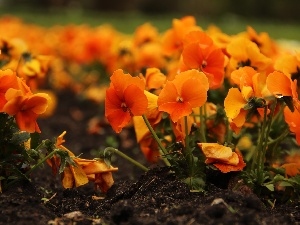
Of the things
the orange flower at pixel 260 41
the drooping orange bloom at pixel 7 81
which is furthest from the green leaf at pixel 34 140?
the orange flower at pixel 260 41

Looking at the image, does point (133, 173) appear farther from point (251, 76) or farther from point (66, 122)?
point (66, 122)

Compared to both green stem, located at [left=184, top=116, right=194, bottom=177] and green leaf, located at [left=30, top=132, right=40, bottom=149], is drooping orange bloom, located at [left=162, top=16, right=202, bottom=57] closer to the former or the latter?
green stem, located at [left=184, top=116, right=194, bottom=177]

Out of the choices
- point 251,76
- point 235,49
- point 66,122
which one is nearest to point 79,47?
point 66,122

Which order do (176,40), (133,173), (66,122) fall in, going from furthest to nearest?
(66,122) < (133,173) < (176,40)

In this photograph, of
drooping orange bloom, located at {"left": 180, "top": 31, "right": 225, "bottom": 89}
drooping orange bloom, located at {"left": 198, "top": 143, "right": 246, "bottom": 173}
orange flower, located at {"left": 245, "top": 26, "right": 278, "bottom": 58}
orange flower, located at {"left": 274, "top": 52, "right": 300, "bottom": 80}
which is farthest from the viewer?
orange flower, located at {"left": 245, "top": 26, "right": 278, "bottom": 58}

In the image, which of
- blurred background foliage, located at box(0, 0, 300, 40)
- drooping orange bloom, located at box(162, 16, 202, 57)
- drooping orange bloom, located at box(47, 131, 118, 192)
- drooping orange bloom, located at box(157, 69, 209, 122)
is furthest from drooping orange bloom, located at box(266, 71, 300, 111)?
blurred background foliage, located at box(0, 0, 300, 40)

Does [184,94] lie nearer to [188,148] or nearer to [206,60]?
[188,148]
